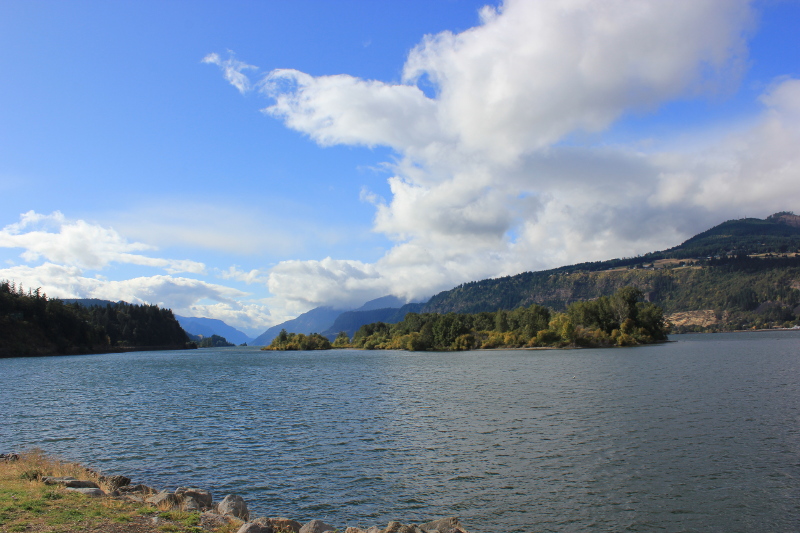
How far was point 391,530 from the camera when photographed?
2012 cm

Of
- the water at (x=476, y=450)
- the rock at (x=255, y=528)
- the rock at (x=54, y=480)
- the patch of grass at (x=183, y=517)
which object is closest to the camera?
the rock at (x=255, y=528)

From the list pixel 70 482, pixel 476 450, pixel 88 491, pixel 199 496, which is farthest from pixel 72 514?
pixel 476 450

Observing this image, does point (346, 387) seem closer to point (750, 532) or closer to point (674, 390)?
point (674, 390)

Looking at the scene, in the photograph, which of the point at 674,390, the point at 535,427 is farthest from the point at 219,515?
the point at 674,390

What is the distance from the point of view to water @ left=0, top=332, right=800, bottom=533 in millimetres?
25609

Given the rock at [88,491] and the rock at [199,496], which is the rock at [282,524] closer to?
the rock at [199,496]

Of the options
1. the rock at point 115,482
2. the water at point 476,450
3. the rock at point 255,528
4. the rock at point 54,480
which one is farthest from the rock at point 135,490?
the rock at point 255,528

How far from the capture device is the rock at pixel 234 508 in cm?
2267

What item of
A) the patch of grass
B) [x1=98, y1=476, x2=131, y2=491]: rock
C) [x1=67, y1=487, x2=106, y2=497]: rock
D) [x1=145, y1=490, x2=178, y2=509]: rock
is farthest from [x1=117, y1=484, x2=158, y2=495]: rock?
the patch of grass

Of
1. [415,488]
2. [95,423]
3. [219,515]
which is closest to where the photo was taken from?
[219,515]

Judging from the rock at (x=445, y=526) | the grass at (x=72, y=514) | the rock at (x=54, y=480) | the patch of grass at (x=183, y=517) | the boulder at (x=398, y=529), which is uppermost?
the grass at (x=72, y=514)

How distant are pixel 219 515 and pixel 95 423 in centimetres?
4017

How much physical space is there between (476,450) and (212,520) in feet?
71.8

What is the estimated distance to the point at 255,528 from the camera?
62.0 ft
